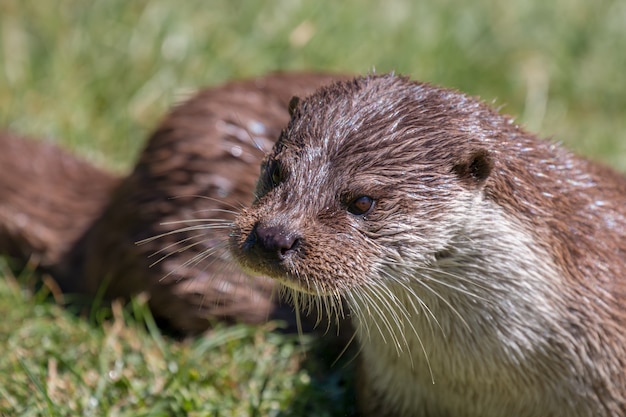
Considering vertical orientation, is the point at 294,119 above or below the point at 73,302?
above

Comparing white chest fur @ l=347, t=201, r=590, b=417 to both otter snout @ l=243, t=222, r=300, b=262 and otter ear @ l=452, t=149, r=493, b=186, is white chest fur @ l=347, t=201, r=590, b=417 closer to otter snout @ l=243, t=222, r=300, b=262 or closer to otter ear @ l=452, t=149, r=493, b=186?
otter ear @ l=452, t=149, r=493, b=186

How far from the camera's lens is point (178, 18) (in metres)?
4.88

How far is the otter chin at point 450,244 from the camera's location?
7.77ft

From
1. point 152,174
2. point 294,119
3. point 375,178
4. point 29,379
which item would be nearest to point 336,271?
point 375,178

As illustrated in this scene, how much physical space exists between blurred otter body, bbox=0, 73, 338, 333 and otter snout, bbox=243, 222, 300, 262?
0.87 m

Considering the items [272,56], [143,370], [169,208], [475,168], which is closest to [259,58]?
A: [272,56]

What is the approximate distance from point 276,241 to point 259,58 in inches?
106

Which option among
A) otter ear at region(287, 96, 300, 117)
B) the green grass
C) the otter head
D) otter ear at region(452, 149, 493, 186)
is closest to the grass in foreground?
the green grass

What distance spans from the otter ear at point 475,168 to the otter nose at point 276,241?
1.41 ft

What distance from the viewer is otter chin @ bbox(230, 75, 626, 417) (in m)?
2.37

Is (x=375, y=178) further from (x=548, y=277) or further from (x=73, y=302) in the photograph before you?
(x=73, y=302)

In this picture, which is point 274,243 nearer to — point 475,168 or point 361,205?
point 361,205

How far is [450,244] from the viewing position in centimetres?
245

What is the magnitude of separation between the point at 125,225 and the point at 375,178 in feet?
4.49
